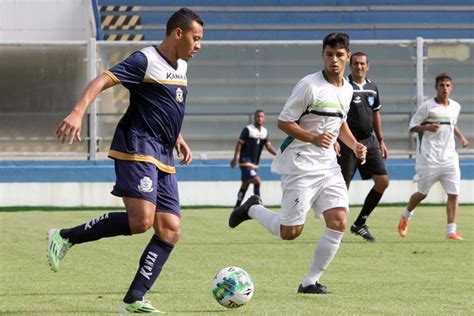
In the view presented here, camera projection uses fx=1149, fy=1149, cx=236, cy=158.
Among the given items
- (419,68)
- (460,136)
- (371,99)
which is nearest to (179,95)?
(371,99)

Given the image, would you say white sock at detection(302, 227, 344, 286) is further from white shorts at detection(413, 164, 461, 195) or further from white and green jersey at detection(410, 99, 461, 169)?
white and green jersey at detection(410, 99, 461, 169)

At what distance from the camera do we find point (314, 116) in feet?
30.5

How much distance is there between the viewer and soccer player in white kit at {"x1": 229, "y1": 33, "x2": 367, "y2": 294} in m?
9.00

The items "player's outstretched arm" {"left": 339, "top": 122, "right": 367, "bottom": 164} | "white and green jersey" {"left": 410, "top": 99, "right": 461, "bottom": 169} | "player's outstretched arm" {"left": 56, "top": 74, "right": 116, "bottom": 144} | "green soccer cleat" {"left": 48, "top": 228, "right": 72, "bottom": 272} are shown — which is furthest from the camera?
"white and green jersey" {"left": 410, "top": 99, "right": 461, "bottom": 169}

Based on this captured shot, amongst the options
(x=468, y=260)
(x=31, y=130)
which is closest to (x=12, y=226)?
(x=31, y=130)

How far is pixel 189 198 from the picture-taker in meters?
23.5

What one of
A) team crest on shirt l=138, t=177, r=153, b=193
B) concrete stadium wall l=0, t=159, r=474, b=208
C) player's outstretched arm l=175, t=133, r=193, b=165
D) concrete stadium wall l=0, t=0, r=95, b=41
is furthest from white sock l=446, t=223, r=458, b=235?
concrete stadium wall l=0, t=0, r=95, b=41

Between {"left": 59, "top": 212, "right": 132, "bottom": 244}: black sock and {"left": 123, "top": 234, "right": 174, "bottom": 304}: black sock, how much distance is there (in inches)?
8.6

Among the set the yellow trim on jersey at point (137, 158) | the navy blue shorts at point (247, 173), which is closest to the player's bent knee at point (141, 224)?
the yellow trim on jersey at point (137, 158)

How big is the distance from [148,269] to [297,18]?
22.4 meters

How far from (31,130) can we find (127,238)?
27.6ft

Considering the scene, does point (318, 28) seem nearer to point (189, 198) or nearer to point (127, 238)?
point (189, 198)

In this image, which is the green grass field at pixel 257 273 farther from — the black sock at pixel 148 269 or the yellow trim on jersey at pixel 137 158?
the yellow trim on jersey at pixel 137 158

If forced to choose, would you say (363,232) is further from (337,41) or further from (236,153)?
(236,153)
